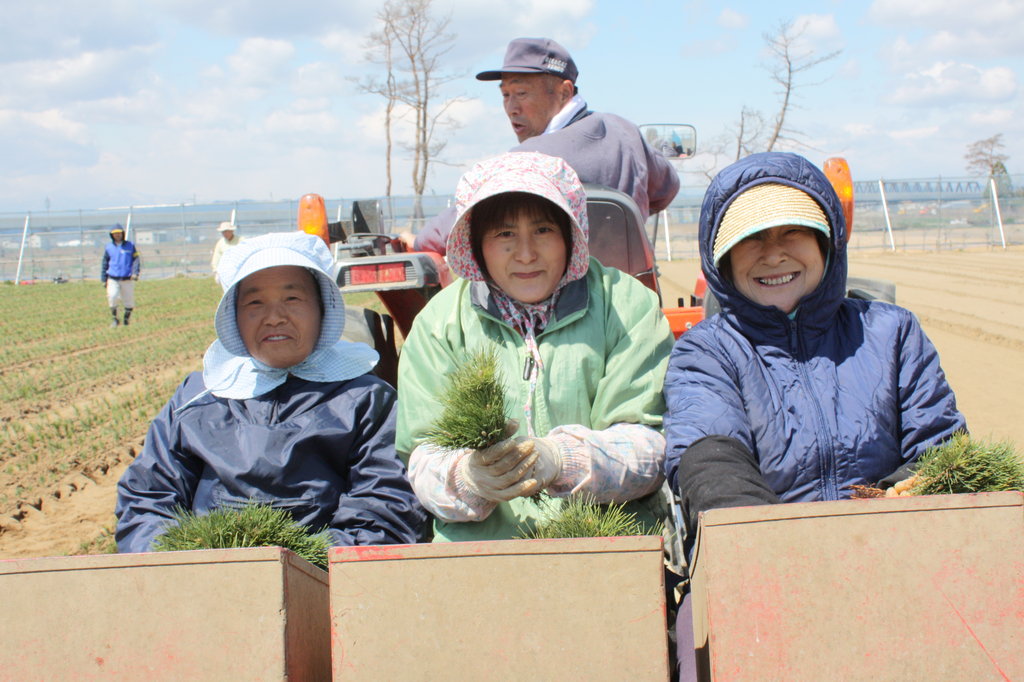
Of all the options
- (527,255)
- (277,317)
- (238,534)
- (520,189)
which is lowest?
(238,534)

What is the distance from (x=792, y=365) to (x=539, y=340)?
26.3 inches

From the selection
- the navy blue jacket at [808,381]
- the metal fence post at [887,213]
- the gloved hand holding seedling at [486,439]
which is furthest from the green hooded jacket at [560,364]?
the metal fence post at [887,213]

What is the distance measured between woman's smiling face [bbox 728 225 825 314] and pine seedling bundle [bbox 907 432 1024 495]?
0.68 meters

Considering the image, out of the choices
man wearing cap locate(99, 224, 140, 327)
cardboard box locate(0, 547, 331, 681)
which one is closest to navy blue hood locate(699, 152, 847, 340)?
cardboard box locate(0, 547, 331, 681)

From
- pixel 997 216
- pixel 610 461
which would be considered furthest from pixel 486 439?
pixel 997 216

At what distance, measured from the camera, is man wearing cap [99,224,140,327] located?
595 inches

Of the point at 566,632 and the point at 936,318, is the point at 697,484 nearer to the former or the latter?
the point at 566,632

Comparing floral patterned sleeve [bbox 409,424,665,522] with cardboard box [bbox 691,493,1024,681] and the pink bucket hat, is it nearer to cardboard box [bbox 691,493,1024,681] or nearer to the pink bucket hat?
the pink bucket hat

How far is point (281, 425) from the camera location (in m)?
2.63

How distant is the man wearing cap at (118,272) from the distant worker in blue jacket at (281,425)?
13.5 m

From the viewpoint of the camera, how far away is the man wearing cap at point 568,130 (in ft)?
13.1

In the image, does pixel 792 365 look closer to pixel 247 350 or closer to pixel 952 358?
pixel 247 350

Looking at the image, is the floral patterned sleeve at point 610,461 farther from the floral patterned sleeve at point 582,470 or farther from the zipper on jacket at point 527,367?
the zipper on jacket at point 527,367

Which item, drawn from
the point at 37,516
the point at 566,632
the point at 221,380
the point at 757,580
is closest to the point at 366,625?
the point at 566,632
